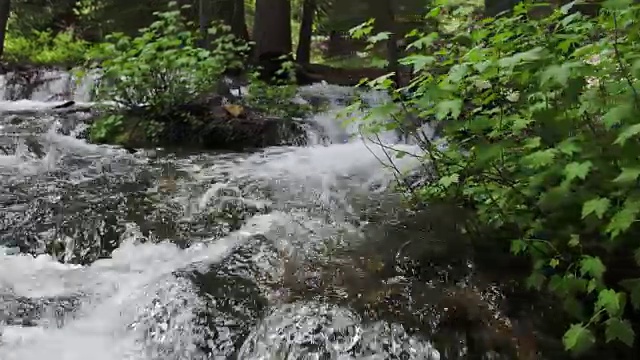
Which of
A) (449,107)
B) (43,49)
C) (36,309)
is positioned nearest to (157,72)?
(36,309)

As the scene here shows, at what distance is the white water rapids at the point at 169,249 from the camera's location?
9.31ft

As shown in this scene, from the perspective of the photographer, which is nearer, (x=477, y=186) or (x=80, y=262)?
(x=477, y=186)

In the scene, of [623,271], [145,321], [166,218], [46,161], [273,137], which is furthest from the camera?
[273,137]

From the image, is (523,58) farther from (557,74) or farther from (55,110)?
(55,110)

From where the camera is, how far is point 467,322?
279 centimetres

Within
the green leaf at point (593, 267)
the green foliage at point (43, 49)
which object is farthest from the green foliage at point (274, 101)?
the green foliage at point (43, 49)

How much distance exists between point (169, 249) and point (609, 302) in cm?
260

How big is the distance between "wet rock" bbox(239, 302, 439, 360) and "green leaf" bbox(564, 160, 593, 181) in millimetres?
970

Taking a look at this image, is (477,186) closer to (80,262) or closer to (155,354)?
(155,354)

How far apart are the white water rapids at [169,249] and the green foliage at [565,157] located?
0.72m

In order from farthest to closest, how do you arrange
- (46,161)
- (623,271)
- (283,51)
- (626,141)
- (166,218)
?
(283,51)
(46,161)
(166,218)
(623,271)
(626,141)

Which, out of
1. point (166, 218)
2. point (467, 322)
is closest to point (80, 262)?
point (166, 218)

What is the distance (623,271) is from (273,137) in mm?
5006

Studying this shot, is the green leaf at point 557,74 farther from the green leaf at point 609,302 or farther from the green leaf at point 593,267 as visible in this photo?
the green leaf at point 609,302
